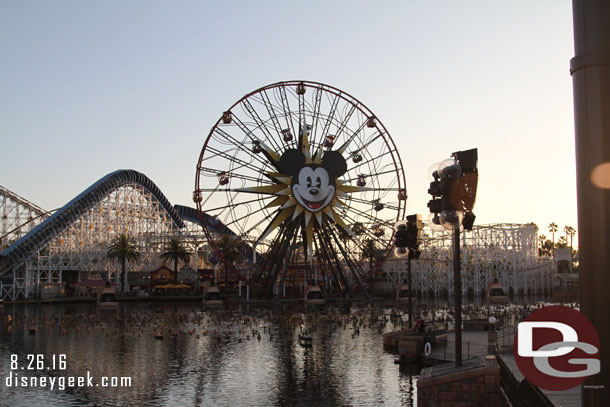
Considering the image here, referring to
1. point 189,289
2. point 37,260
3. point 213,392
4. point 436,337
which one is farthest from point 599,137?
point 189,289

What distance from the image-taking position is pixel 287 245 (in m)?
68.8

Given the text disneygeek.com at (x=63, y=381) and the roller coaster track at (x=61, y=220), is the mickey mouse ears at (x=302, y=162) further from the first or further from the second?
the text disneygeek.com at (x=63, y=381)

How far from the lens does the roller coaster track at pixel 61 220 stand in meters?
85.1

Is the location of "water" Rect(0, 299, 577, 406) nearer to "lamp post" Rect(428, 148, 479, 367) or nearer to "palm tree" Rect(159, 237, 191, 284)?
"lamp post" Rect(428, 148, 479, 367)

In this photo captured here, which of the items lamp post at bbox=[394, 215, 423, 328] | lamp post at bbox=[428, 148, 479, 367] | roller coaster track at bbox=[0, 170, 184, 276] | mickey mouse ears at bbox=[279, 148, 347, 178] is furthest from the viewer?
roller coaster track at bbox=[0, 170, 184, 276]

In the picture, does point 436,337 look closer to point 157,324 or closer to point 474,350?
point 474,350

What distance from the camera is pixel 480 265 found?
11700 cm

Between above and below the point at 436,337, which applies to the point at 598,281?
above

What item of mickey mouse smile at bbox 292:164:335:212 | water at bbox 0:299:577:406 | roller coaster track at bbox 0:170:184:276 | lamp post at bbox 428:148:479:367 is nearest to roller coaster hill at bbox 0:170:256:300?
roller coaster track at bbox 0:170:184:276

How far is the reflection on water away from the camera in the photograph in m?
24.2

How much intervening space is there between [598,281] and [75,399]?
76.7 feet

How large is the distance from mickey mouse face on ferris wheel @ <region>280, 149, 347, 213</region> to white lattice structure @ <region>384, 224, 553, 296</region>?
4762 cm

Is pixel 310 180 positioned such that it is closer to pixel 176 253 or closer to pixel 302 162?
pixel 302 162

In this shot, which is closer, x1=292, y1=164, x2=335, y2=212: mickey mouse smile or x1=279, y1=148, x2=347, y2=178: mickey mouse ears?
x1=292, y1=164, x2=335, y2=212: mickey mouse smile
